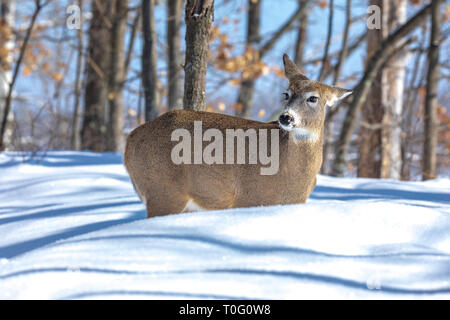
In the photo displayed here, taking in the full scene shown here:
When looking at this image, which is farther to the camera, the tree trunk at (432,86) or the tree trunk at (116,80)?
the tree trunk at (116,80)

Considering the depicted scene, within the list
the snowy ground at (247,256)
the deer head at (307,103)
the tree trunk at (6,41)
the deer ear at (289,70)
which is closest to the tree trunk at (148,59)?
the snowy ground at (247,256)

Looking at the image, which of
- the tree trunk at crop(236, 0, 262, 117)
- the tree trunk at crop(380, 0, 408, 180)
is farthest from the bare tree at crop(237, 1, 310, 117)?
the tree trunk at crop(380, 0, 408, 180)

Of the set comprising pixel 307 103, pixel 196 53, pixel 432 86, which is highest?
pixel 432 86

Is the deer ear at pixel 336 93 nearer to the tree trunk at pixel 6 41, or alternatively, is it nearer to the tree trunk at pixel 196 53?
the tree trunk at pixel 196 53

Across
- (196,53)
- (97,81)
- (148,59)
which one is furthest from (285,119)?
(97,81)

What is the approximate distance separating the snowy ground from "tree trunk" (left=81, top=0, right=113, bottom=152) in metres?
8.62

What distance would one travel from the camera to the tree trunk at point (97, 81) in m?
12.2

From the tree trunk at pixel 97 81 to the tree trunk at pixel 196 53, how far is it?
7487 mm

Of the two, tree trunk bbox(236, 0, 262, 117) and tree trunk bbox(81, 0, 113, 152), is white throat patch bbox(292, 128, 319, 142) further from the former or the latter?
tree trunk bbox(81, 0, 113, 152)

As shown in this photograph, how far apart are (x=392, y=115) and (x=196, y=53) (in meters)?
6.32

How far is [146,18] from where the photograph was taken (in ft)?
23.4

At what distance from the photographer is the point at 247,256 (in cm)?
250

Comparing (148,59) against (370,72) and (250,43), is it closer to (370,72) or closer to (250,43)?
(370,72)

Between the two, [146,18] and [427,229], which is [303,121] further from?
[146,18]
